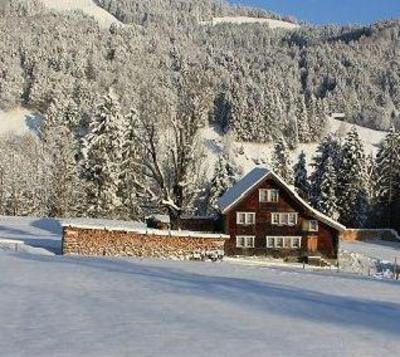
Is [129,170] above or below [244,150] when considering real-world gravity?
below

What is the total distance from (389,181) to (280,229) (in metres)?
24.7

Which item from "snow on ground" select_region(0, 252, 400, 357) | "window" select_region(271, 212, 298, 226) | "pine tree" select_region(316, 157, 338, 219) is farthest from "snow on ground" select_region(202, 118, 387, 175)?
"snow on ground" select_region(0, 252, 400, 357)

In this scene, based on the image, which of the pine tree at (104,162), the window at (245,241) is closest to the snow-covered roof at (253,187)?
the window at (245,241)

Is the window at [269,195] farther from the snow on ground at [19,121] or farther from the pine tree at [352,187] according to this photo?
the snow on ground at [19,121]

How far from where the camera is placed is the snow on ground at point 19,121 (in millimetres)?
166175

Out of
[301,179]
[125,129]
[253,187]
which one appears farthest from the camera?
[301,179]

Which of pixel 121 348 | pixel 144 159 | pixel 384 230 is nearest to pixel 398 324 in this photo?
pixel 121 348

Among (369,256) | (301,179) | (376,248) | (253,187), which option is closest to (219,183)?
(301,179)

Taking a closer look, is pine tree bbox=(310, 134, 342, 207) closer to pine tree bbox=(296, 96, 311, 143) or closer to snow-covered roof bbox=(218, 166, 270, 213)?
snow-covered roof bbox=(218, 166, 270, 213)

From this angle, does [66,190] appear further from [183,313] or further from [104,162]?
[183,313]

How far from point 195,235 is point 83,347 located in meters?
20.8

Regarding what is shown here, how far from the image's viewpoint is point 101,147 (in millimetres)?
58750

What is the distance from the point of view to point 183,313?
13.3 m

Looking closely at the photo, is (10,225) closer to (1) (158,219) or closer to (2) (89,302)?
(1) (158,219)
